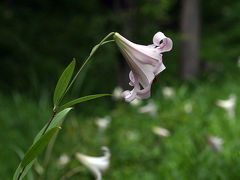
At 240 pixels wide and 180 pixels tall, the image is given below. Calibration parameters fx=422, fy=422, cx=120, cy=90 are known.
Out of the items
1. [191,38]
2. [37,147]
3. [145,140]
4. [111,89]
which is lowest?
[111,89]

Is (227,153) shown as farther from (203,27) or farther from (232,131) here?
(203,27)

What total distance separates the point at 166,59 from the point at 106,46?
9.74 ft

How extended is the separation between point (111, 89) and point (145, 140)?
2.57 meters

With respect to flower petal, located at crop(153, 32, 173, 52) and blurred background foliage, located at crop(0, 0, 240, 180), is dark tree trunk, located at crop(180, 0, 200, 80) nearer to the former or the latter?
blurred background foliage, located at crop(0, 0, 240, 180)

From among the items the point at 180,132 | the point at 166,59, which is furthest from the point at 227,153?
the point at 166,59

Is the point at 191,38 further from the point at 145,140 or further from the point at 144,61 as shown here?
the point at 144,61

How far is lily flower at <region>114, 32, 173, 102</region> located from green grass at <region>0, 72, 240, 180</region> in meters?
1.53

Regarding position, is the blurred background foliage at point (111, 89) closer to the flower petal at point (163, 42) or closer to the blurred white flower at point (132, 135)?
the blurred white flower at point (132, 135)

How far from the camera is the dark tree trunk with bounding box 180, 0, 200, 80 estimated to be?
20.8 ft

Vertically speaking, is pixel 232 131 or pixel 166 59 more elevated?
pixel 232 131

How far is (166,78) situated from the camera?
6.52 meters

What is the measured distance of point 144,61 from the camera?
3.37 feet

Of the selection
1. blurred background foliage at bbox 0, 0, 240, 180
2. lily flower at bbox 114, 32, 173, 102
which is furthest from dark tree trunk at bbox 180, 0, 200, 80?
lily flower at bbox 114, 32, 173, 102

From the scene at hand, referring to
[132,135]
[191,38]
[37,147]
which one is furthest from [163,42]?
[191,38]
